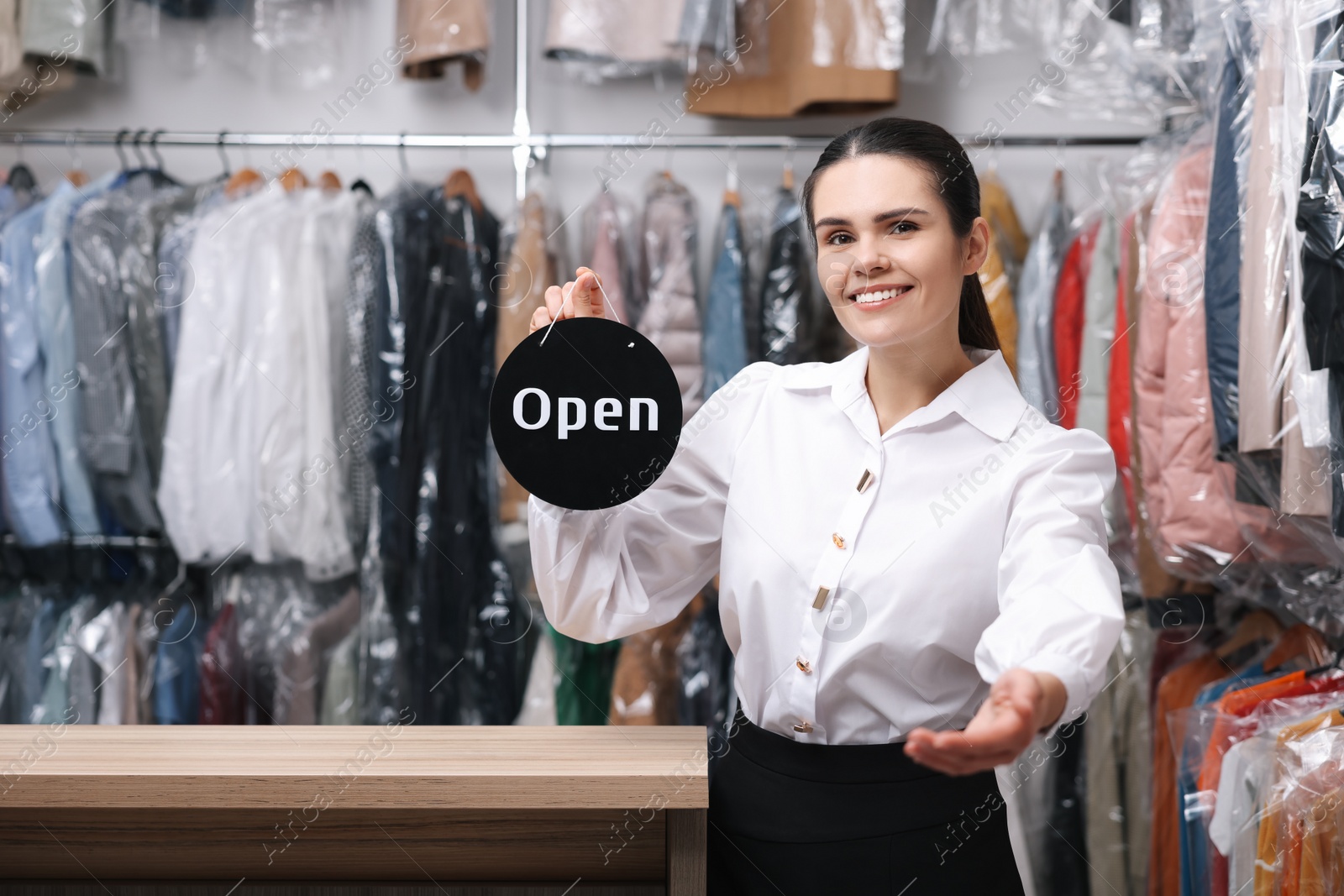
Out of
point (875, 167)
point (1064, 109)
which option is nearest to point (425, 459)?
point (875, 167)

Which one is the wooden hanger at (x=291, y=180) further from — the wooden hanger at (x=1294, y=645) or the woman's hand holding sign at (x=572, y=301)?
the wooden hanger at (x=1294, y=645)

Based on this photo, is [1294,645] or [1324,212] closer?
[1324,212]

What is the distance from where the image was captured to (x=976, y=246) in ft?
4.46

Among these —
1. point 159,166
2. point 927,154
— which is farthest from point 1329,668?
point 159,166

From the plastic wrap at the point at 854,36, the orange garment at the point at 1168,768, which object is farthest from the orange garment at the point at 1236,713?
the plastic wrap at the point at 854,36

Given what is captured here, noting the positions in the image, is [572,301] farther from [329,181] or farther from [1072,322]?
[329,181]

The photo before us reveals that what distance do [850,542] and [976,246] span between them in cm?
40

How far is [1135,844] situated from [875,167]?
169cm

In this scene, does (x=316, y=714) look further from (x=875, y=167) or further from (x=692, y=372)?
(x=875, y=167)

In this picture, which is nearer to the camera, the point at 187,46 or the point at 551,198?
the point at 551,198

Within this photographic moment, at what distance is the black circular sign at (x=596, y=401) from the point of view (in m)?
1.28

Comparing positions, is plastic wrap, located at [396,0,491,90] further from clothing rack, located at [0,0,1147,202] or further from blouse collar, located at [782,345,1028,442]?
blouse collar, located at [782,345,1028,442]

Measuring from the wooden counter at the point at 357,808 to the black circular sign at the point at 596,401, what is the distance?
30 cm

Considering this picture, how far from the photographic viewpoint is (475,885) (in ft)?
4.23
